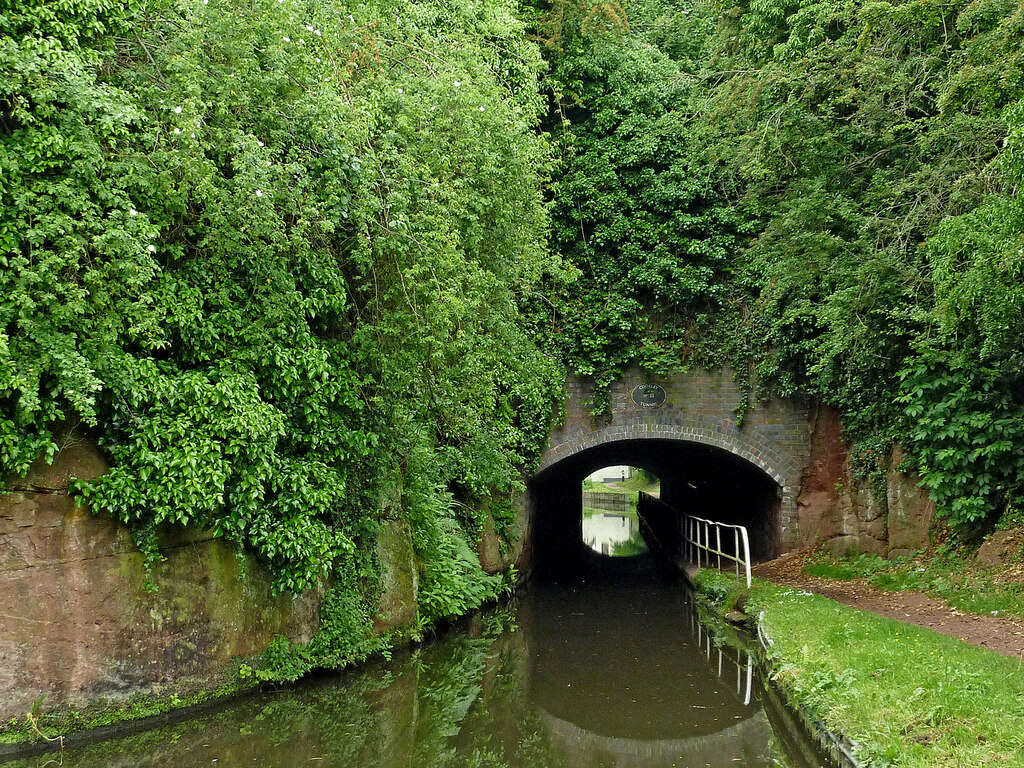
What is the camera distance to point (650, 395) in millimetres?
15016

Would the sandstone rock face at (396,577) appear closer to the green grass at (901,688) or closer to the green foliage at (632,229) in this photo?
the green grass at (901,688)

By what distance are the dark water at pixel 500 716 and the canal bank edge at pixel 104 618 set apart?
0.27 meters

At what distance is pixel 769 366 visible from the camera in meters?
14.5

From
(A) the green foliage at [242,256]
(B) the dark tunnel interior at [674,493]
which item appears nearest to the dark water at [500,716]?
(A) the green foliage at [242,256]

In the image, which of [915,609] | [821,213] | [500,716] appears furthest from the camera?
[821,213]

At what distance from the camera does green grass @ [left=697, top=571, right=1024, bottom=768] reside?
475 centimetres

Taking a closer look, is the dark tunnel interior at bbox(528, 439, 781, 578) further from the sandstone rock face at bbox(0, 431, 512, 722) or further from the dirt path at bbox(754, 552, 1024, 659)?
the sandstone rock face at bbox(0, 431, 512, 722)

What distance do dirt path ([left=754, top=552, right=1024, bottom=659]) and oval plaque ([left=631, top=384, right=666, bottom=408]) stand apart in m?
3.34

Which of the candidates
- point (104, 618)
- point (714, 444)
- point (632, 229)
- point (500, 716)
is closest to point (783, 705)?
point (500, 716)

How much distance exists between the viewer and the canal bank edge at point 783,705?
536 centimetres

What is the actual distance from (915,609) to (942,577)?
3.98ft

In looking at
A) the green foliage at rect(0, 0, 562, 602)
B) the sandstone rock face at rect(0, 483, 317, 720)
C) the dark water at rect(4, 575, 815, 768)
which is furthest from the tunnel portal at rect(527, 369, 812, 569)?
the sandstone rock face at rect(0, 483, 317, 720)

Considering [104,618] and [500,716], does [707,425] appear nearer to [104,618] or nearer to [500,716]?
[500,716]

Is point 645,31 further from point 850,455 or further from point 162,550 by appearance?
point 162,550
